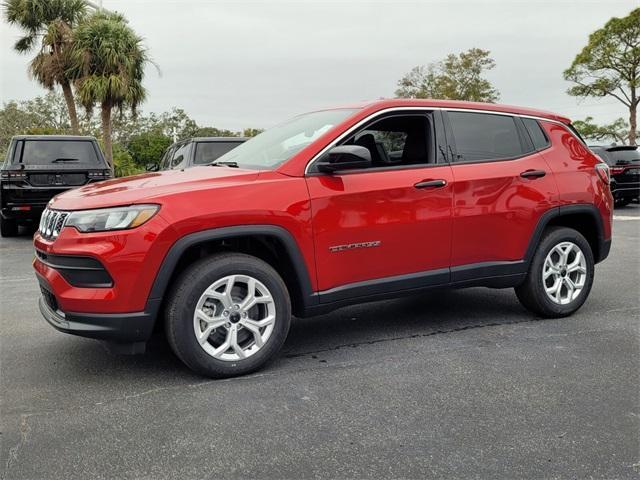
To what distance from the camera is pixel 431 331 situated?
4555 millimetres

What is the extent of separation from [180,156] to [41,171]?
2.26 m

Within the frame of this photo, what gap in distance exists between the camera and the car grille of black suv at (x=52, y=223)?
3.42 m

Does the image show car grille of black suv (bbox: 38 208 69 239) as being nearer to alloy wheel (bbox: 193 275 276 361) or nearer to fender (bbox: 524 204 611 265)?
alloy wheel (bbox: 193 275 276 361)

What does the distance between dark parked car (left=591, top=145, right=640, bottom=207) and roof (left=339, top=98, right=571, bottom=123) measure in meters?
11.4

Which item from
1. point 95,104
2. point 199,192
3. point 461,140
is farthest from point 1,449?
point 95,104

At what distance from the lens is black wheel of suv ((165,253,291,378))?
3412 millimetres

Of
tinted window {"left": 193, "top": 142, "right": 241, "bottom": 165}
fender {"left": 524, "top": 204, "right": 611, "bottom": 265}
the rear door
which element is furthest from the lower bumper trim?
tinted window {"left": 193, "top": 142, "right": 241, "bottom": 165}

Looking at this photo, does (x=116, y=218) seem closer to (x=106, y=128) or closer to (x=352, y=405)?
(x=352, y=405)

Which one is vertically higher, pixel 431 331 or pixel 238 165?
pixel 238 165

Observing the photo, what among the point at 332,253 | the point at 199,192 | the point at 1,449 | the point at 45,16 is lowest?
the point at 1,449

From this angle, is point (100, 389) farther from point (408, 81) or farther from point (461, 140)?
point (408, 81)

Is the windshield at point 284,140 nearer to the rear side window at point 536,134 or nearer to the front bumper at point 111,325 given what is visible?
the front bumper at point 111,325

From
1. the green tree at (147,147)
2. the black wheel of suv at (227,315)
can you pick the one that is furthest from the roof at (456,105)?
the green tree at (147,147)

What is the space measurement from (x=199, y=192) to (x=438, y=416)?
1.80 metres
